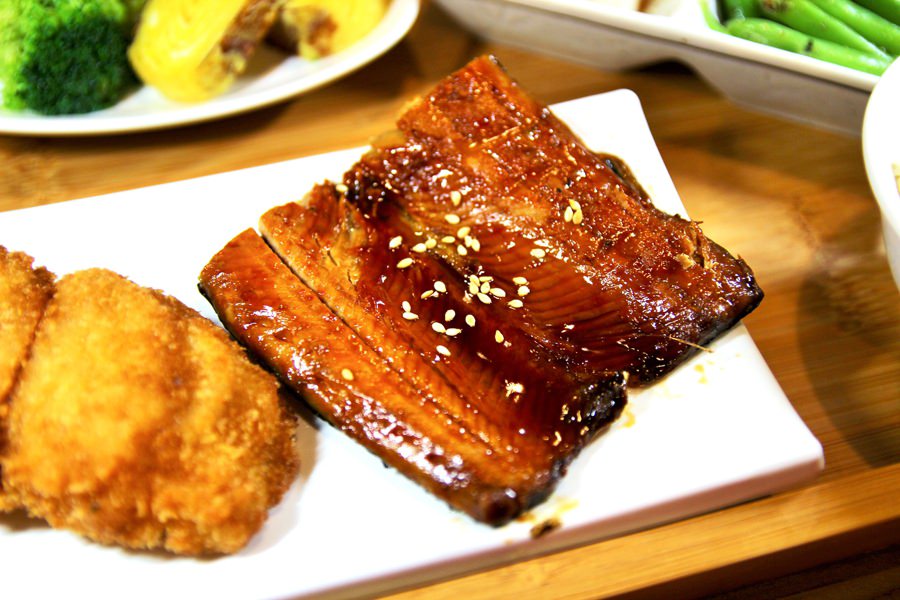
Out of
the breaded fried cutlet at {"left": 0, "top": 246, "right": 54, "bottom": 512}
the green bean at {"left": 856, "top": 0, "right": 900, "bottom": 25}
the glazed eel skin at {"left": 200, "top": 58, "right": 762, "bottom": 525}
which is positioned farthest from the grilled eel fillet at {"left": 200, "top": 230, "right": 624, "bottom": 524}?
the green bean at {"left": 856, "top": 0, "right": 900, "bottom": 25}

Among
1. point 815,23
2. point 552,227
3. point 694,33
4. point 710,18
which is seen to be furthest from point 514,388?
point 815,23

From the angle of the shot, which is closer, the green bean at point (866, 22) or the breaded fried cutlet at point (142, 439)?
the breaded fried cutlet at point (142, 439)

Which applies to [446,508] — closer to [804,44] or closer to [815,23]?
[804,44]

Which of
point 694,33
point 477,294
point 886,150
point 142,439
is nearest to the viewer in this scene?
point 142,439

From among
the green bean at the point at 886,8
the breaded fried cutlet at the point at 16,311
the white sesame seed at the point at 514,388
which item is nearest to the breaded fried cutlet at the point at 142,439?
the breaded fried cutlet at the point at 16,311

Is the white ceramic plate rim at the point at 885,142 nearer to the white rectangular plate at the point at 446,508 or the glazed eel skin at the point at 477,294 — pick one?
the glazed eel skin at the point at 477,294

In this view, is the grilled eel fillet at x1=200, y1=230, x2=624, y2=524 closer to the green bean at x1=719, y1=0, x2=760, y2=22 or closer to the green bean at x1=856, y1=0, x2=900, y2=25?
the green bean at x1=719, y1=0, x2=760, y2=22
